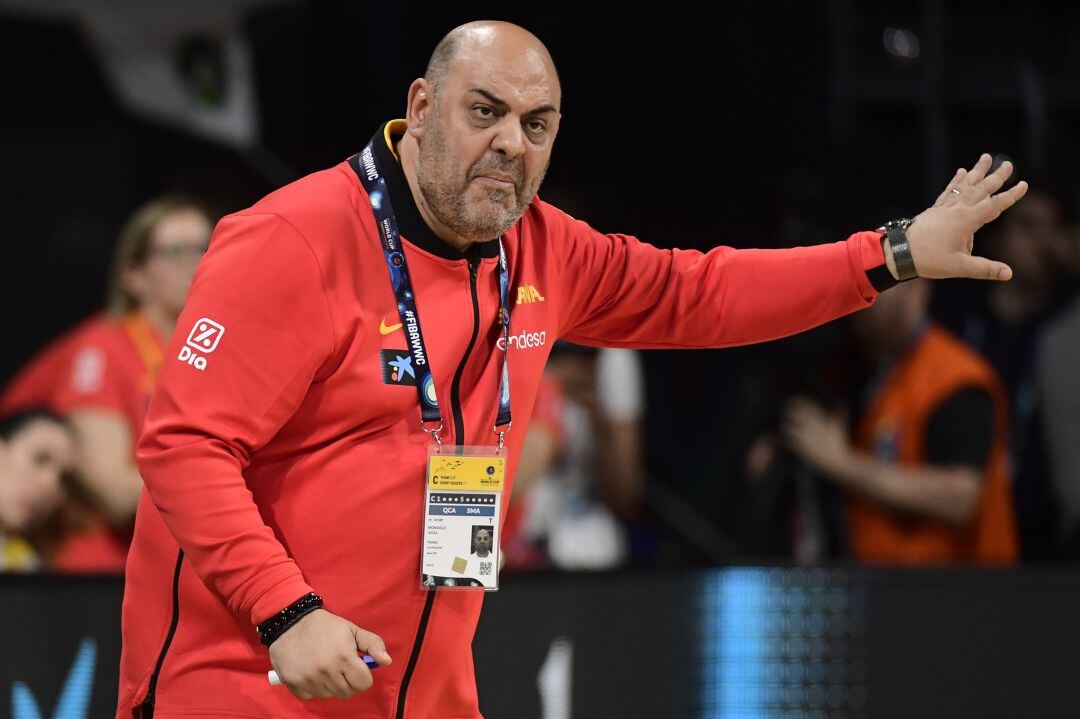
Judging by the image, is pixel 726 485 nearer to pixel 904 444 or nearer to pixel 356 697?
pixel 904 444

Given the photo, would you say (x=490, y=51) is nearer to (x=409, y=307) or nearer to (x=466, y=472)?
(x=409, y=307)

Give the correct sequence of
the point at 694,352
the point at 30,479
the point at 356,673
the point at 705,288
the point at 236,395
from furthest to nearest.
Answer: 1. the point at 694,352
2. the point at 30,479
3. the point at 705,288
4. the point at 236,395
5. the point at 356,673

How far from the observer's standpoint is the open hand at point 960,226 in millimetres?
2557

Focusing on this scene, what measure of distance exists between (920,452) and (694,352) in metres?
0.96

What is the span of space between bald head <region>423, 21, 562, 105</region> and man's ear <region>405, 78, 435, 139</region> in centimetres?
1

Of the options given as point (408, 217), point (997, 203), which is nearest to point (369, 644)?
point (408, 217)

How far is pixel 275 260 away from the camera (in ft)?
7.33

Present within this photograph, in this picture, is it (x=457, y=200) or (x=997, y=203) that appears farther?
(x=997, y=203)

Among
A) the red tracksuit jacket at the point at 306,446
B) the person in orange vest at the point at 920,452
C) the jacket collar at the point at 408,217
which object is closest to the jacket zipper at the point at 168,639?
the red tracksuit jacket at the point at 306,446

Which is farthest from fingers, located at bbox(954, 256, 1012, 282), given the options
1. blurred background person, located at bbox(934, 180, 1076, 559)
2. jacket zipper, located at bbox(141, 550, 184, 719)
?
blurred background person, located at bbox(934, 180, 1076, 559)

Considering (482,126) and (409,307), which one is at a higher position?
(482,126)

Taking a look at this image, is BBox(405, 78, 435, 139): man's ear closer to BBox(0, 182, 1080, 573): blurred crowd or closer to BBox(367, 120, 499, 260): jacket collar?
BBox(367, 120, 499, 260): jacket collar

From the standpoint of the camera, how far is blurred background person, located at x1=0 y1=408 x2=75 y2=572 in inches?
164

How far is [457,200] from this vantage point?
239 centimetres
